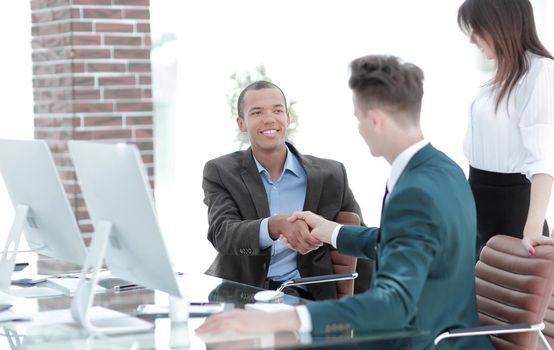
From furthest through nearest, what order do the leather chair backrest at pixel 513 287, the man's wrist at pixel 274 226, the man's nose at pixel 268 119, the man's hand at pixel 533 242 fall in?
the man's nose at pixel 268 119 → the man's wrist at pixel 274 226 → the man's hand at pixel 533 242 → the leather chair backrest at pixel 513 287

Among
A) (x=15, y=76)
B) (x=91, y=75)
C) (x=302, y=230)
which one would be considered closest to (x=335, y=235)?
(x=302, y=230)

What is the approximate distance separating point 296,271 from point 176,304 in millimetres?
1368

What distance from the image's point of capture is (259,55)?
6.62 meters

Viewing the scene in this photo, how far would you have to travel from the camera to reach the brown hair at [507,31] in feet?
12.2

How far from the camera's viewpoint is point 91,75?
5.57 m

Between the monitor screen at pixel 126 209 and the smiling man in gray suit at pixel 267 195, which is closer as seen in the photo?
the monitor screen at pixel 126 209

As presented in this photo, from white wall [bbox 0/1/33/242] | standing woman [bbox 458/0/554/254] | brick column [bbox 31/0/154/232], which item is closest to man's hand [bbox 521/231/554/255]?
standing woman [bbox 458/0/554/254]

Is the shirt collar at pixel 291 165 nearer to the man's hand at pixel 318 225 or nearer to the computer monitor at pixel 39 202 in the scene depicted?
the man's hand at pixel 318 225

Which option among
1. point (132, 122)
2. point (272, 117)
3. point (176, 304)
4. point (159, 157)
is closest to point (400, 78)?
point (176, 304)

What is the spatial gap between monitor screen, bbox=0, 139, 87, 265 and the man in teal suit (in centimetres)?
76

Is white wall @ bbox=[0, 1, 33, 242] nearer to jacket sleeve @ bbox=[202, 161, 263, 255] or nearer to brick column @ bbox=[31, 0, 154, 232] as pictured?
brick column @ bbox=[31, 0, 154, 232]

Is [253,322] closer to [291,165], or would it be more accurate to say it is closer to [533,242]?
[533,242]

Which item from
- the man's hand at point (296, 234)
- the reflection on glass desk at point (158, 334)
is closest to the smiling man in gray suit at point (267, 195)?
the man's hand at point (296, 234)

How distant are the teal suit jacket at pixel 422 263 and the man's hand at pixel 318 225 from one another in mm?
586
